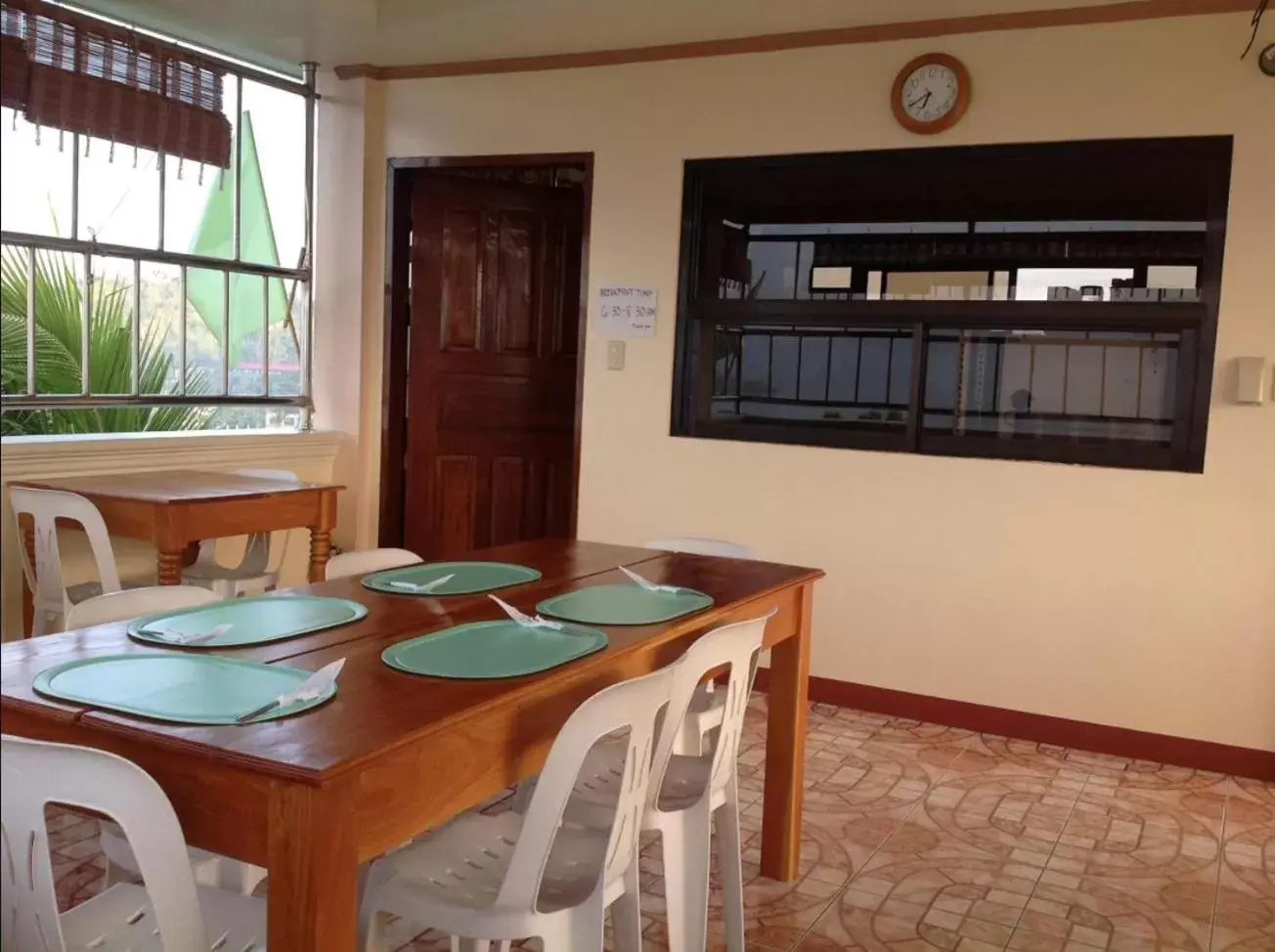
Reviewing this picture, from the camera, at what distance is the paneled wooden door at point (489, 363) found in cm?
512

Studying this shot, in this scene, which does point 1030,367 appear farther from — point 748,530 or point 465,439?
point 465,439

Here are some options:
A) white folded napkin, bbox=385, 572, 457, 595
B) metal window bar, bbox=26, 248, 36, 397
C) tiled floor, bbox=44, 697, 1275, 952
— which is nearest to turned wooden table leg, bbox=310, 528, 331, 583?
tiled floor, bbox=44, 697, 1275, 952

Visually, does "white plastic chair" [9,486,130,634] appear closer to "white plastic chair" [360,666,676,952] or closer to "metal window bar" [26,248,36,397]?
"metal window bar" [26,248,36,397]

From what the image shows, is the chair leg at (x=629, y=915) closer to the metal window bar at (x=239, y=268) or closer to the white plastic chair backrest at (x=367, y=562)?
the white plastic chair backrest at (x=367, y=562)

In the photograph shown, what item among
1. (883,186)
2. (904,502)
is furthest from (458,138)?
(904,502)

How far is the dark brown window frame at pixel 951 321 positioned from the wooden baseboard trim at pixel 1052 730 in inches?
36.1

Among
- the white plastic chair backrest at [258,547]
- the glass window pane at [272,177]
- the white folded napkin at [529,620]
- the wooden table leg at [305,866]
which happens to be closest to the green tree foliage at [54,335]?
the wooden table leg at [305,866]

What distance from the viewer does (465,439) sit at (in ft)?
17.2

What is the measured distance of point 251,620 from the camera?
2035 mm

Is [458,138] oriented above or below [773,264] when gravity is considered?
above

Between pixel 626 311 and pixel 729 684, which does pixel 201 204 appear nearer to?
pixel 626 311

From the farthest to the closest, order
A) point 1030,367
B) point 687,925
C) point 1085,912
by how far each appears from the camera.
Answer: point 1030,367 < point 1085,912 < point 687,925

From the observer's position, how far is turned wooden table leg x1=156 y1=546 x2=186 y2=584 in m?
3.44

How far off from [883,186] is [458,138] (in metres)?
1.85
